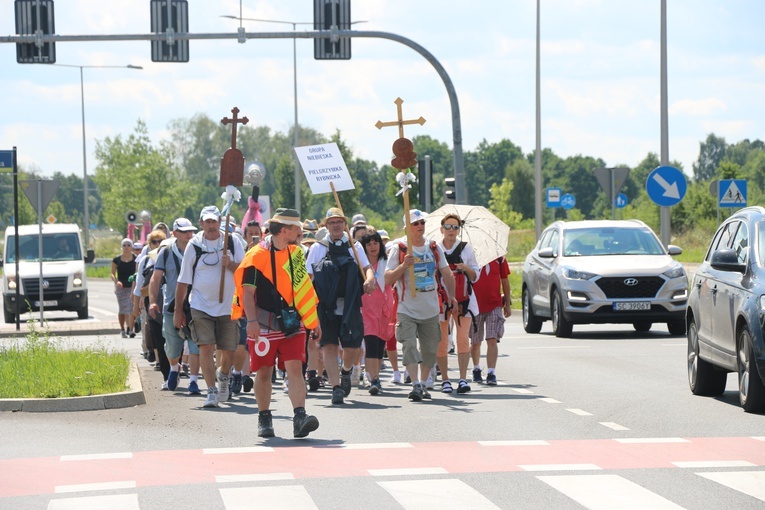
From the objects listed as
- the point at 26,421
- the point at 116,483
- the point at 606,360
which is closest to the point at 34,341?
the point at 26,421

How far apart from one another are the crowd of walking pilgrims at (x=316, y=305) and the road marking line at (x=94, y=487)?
2.39 metres

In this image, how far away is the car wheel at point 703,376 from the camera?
14078 millimetres

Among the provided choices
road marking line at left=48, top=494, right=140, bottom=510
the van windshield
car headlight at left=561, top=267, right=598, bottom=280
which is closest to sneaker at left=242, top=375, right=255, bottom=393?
road marking line at left=48, top=494, right=140, bottom=510

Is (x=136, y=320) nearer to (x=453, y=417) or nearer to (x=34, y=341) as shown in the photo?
(x=34, y=341)

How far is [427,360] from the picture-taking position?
565 inches

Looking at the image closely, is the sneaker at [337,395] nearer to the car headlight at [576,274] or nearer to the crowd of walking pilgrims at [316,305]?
the crowd of walking pilgrims at [316,305]

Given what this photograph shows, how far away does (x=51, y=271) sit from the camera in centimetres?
3331

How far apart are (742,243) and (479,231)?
4.27 metres

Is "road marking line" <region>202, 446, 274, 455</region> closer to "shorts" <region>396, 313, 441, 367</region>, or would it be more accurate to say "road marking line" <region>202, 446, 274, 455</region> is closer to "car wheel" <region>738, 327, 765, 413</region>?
"shorts" <region>396, 313, 441, 367</region>

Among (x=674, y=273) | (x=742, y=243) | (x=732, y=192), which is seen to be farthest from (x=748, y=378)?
(x=732, y=192)

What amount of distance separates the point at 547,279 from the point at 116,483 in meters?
15.2

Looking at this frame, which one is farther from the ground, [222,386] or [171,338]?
[171,338]

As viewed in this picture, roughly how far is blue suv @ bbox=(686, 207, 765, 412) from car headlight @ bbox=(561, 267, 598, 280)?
7.89 metres

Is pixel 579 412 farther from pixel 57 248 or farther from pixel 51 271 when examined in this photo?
pixel 57 248
